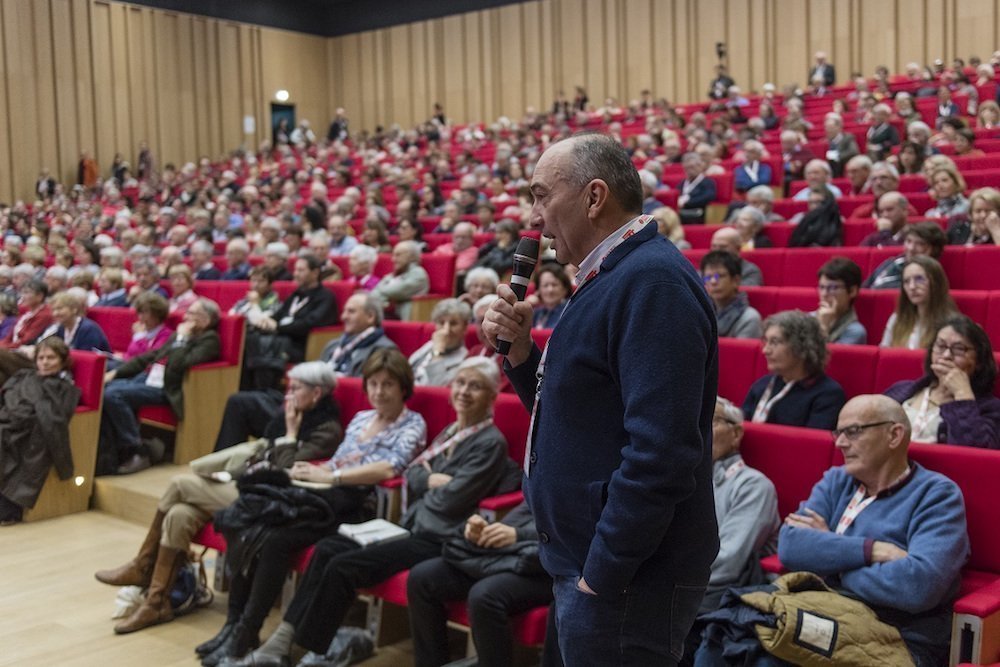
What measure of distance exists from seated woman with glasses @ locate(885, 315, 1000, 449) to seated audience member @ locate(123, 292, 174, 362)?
3.31 metres

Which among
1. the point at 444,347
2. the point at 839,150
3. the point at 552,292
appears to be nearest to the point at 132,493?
the point at 444,347

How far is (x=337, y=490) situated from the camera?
288cm

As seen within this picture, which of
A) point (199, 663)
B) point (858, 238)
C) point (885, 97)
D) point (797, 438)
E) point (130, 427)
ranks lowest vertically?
Result: point (199, 663)

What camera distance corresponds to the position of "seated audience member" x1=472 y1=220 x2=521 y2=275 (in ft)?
18.0

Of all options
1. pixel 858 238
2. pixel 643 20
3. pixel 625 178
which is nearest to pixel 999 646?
pixel 625 178

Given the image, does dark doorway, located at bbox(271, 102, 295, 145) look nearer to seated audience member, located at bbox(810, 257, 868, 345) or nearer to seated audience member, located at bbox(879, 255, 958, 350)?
seated audience member, located at bbox(810, 257, 868, 345)

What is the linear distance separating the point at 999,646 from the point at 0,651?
2425 millimetres

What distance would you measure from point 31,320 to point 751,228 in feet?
11.7

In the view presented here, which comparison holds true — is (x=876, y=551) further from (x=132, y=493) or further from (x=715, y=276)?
(x=132, y=493)

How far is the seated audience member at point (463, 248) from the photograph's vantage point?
5797 mm

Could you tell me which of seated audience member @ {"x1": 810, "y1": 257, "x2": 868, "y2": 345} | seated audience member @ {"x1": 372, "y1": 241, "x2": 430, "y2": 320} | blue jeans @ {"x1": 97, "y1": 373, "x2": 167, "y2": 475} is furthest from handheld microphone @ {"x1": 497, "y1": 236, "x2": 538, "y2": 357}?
seated audience member @ {"x1": 372, "y1": 241, "x2": 430, "y2": 320}

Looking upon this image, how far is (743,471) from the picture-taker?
234cm

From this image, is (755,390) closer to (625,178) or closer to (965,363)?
(965,363)

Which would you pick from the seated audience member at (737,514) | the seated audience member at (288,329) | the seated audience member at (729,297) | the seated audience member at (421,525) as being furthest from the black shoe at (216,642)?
the seated audience member at (288,329)
